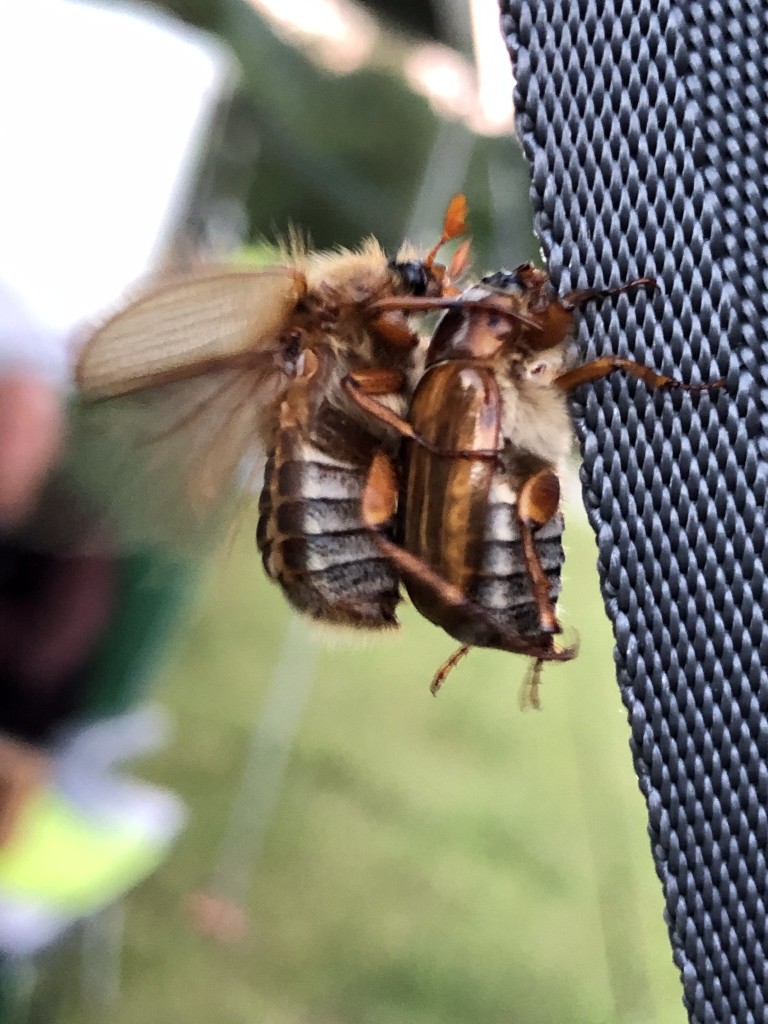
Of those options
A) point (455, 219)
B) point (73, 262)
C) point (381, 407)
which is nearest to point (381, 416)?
point (381, 407)

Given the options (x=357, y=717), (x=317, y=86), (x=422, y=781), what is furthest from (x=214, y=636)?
(x=317, y=86)

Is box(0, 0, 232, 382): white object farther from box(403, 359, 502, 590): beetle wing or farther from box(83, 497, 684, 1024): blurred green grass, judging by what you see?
box(403, 359, 502, 590): beetle wing

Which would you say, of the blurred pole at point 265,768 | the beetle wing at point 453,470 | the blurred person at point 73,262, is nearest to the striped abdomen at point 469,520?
the beetle wing at point 453,470

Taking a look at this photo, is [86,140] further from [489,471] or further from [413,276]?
[489,471]

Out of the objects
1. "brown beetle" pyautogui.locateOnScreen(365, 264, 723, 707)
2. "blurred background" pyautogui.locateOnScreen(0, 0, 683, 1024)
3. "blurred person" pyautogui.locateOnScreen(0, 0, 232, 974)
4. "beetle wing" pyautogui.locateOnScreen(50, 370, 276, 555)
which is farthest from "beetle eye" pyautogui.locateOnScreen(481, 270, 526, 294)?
"blurred background" pyautogui.locateOnScreen(0, 0, 683, 1024)

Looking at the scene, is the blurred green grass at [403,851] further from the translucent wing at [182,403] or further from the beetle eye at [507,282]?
the beetle eye at [507,282]

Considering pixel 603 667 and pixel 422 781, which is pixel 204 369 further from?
pixel 422 781
